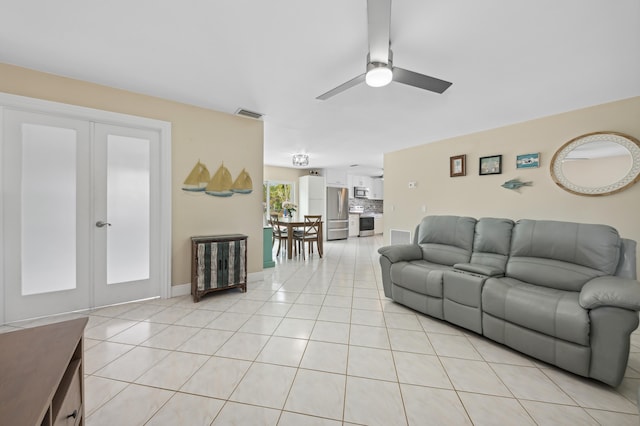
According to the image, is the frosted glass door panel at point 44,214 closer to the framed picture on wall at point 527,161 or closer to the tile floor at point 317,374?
the tile floor at point 317,374

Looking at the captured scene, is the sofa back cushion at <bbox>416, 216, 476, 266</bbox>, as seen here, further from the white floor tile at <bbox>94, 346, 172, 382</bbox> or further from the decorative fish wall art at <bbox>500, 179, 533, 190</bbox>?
the white floor tile at <bbox>94, 346, 172, 382</bbox>

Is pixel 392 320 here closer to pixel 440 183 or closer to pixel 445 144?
pixel 440 183

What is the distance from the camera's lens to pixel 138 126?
2854 mm

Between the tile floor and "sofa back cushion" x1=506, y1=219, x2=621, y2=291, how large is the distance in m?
0.66

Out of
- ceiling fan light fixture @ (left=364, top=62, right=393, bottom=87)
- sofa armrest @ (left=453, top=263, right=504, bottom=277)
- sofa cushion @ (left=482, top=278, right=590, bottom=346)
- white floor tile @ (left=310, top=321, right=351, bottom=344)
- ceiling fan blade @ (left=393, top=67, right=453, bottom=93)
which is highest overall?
ceiling fan blade @ (left=393, top=67, right=453, bottom=93)

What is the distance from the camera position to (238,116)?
139 inches

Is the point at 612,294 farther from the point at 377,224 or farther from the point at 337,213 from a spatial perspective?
the point at 377,224

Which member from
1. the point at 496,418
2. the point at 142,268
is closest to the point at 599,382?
the point at 496,418

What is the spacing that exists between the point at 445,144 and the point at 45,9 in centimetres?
497

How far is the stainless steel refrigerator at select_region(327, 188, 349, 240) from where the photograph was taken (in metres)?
8.20

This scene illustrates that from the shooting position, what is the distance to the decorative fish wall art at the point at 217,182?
320 cm

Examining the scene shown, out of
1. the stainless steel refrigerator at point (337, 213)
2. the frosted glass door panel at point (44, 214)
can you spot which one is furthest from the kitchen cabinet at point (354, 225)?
the frosted glass door panel at point (44, 214)

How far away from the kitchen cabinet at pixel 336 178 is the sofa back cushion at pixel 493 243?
5.84 meters

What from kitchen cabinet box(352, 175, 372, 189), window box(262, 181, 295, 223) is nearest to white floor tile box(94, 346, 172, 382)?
window box(262, 181, 295, 223)
